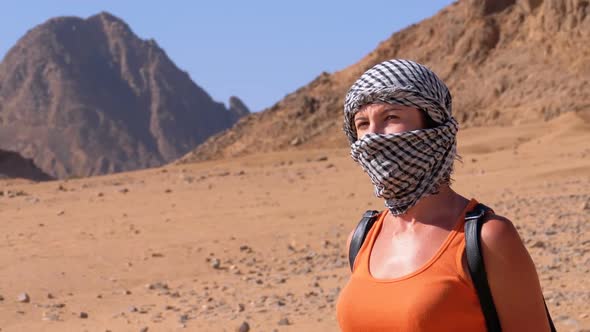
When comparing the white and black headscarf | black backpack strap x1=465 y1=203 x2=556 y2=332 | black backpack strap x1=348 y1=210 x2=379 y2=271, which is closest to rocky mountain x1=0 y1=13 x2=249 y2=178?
black backpack strap x1=348 y1=210 x2=379 y2=271

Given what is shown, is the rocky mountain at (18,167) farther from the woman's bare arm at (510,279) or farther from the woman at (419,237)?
the woman's bare arm at (510,279)

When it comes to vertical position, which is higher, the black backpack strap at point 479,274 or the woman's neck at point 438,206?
the woman's neck at point 438,206

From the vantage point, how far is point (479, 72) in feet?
128

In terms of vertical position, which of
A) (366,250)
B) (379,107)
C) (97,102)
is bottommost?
(366,250)

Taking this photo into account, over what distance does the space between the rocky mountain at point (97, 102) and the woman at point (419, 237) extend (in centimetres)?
10543

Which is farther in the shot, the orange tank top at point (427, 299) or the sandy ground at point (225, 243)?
the sandy ground at point (225, 243)

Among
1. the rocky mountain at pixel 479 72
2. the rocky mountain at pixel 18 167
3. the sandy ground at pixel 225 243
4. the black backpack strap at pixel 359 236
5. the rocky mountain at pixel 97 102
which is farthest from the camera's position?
the rocky mountain at pixel 97 102

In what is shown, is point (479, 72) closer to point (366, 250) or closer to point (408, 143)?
point (366, 250)

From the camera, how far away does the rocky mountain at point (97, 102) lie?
114000 mm

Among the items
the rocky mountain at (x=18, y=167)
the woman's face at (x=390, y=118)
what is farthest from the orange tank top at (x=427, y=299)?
the rocky mountain at (x=18, y=167)

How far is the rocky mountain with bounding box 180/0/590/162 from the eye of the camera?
34.5 m

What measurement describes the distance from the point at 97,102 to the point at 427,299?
13083cm

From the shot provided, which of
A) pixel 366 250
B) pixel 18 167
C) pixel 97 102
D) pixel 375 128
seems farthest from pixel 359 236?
pixel 97 102

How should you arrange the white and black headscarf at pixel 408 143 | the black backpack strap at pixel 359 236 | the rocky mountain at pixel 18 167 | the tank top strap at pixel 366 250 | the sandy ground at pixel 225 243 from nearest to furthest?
1. the white and black headscarf at pixel 408 143
2. the tank top strap at pixel 366 250
3. the black backpack strap at pixel 359 236
4. the sandy ground at pixel 225 243
5. the rocky mountain at pixel 18 167
